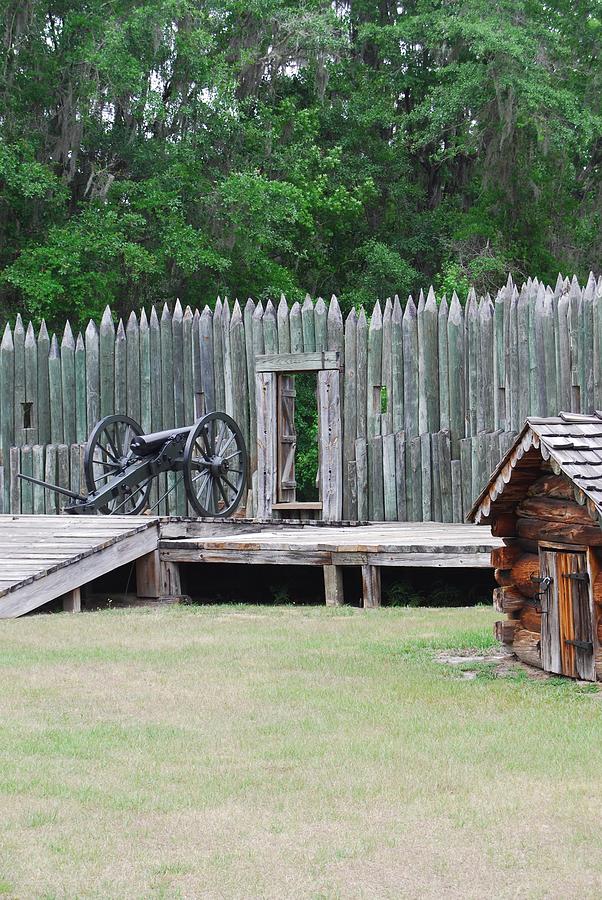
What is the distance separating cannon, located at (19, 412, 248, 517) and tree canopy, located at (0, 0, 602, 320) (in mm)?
6699

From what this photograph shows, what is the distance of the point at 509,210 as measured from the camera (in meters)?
25.5

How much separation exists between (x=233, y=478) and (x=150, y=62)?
10.6 meters

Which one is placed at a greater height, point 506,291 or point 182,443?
point 506,291

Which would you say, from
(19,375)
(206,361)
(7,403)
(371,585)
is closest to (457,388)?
(371,585)

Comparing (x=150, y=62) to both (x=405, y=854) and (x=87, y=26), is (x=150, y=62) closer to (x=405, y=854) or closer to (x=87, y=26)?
(x=87, y=26)

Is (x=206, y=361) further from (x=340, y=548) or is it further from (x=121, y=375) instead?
(x=340, y=548)

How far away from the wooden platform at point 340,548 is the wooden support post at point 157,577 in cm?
8

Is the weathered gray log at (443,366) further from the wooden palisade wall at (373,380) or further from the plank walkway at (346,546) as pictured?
the plank walkway at (346,546)

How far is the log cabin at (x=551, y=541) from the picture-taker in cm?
703

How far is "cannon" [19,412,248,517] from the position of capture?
43.4 feet

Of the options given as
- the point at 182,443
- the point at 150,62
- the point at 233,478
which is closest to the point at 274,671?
the point at 182,443

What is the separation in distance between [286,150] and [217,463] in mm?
12254

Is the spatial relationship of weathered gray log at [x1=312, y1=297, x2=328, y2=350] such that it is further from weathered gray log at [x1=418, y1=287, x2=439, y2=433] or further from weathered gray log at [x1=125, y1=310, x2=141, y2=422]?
weathered gray log at [x1=125, y1=310, x2=141, y2=422]

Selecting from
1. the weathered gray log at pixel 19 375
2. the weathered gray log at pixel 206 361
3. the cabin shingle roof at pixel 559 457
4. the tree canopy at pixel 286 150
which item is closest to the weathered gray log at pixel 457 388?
the weathered gray log at pixel 206 361
